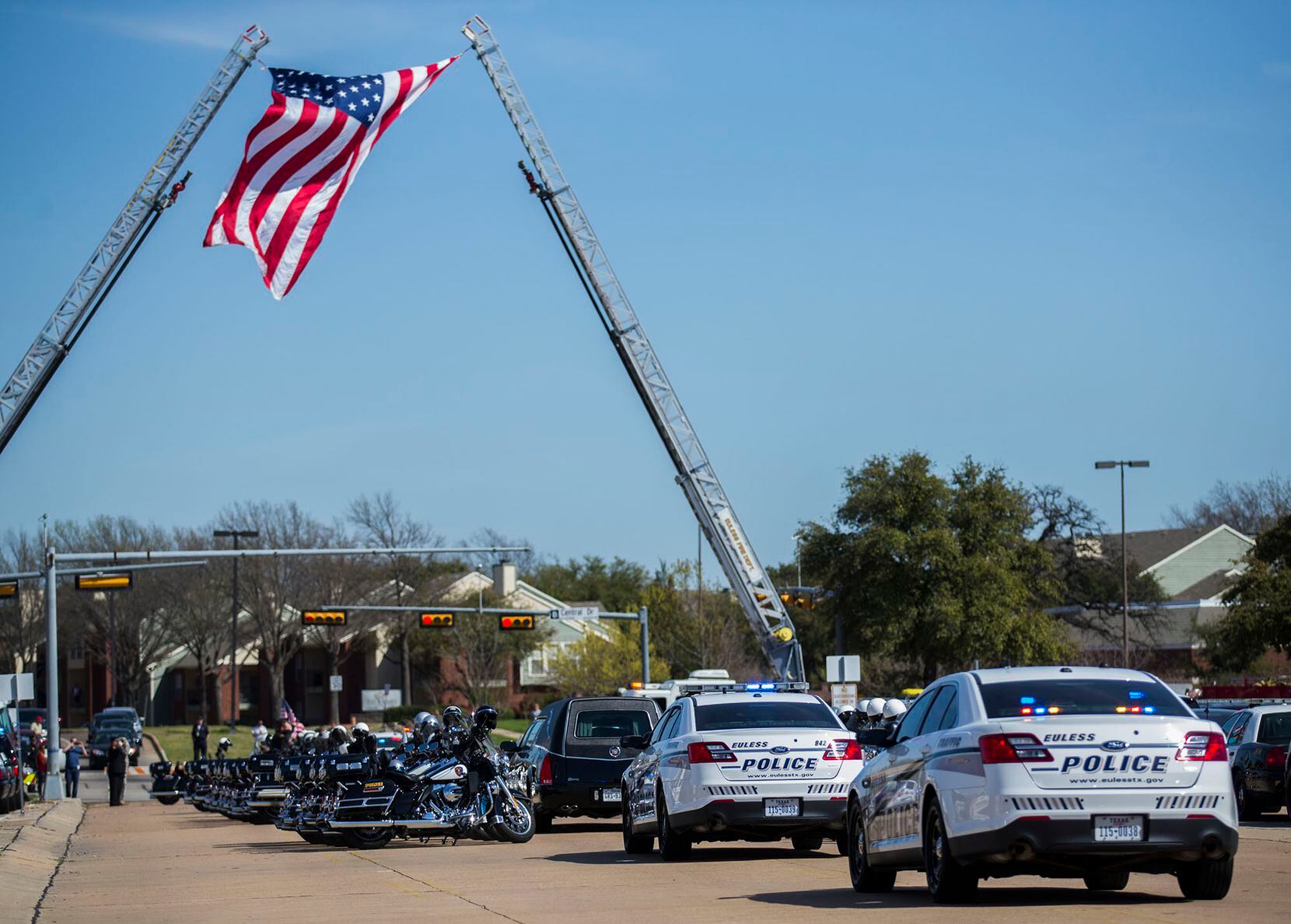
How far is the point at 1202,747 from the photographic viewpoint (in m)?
11.5

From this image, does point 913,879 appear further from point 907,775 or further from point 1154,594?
point 1154,594

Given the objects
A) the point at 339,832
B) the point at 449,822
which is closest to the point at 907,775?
the point at 449,822

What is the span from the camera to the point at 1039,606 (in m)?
69.1

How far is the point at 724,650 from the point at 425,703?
2429 cm

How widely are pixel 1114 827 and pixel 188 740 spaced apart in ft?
240

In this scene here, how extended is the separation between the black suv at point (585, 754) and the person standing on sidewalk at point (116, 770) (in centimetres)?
2185

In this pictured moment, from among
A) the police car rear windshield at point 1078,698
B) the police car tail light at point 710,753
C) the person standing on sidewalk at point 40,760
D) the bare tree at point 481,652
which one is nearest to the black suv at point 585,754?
the police car tail light at point 710,753

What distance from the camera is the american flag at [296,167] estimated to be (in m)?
29.3

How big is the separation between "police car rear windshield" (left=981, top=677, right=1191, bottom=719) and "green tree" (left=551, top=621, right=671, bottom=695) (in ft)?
217

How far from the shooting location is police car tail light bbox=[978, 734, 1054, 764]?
37.3 feet

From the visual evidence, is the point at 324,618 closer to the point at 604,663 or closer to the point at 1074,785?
the point at 604,663

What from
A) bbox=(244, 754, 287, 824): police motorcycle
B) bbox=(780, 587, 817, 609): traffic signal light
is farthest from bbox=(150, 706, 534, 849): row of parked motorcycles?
bbox=(780, 587, 817, 609): traffic signal light

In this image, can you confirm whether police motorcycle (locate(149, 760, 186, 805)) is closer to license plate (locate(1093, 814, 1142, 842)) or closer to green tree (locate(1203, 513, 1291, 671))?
license plate (locate(1093, 814, 1142, 842))

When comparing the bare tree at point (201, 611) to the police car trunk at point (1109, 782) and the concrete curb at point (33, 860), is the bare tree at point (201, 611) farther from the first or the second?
the police car trunk at point (1109, 782)
